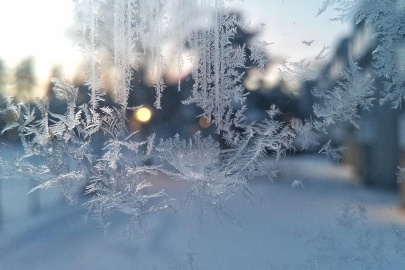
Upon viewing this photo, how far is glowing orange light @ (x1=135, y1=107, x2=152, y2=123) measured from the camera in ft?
5.33

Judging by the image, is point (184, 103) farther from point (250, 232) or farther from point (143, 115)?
point (250, 232)

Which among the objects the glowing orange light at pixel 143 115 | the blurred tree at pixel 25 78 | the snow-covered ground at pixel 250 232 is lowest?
the snow-covered ground at pixel 250 232

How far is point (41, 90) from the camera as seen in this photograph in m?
1.62

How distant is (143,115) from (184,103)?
0.73ft

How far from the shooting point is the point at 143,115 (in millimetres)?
1626

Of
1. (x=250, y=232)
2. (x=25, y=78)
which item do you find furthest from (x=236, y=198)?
(x=25, y=78)

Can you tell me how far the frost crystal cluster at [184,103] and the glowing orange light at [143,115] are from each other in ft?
0.20

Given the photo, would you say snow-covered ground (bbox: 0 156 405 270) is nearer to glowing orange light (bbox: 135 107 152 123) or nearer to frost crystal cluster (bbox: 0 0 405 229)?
frost crystal cluster (bbox: 0 0 405 229)

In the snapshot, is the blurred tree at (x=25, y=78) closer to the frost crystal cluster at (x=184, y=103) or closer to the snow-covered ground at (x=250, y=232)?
the frost crystal cluster at (x=184, y=103)

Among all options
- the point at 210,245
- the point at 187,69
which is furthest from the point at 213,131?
the point at 210,245

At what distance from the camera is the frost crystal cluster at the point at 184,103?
1610 millimetres

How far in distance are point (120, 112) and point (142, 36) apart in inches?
16.3

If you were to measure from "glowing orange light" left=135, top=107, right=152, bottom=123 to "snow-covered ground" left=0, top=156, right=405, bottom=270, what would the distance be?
0.31 m

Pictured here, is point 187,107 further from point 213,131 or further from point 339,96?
point 339,96
